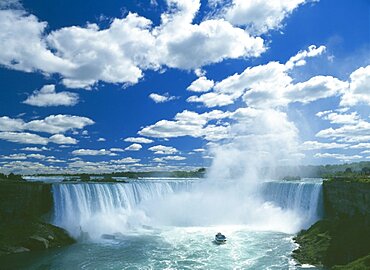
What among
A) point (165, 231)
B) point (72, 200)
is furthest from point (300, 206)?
point (72, 200)

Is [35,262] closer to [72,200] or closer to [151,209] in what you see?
[72,200]

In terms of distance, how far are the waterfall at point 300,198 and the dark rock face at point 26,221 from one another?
2277cm

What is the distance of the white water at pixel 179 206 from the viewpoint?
37625 millimetres

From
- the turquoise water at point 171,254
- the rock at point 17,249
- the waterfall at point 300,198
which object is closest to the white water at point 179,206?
the waterfall at point 300,198

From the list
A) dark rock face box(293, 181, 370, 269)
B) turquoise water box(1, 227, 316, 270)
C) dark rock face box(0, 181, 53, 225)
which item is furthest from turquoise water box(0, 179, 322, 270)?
dark rock face box(293, 181, 370, 269)

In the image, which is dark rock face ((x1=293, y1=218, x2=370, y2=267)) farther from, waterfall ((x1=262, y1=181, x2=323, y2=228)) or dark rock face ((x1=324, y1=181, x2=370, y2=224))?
waterfall ((x1=262, y1=181, x2=323, y2=228))

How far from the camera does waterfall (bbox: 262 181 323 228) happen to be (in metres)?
37.0

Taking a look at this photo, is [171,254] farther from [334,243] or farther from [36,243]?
[334,243]

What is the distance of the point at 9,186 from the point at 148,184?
763 inches

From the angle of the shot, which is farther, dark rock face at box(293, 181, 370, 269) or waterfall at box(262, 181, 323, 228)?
waterfall at box(262, 181, 323, 228)

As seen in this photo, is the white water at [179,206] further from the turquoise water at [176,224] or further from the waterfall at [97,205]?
the turquoise water at [176,224]

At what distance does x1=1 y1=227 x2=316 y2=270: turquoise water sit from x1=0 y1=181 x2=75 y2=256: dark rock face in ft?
5.55

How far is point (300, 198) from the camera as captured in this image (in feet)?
130

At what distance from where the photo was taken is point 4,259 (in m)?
27.2
